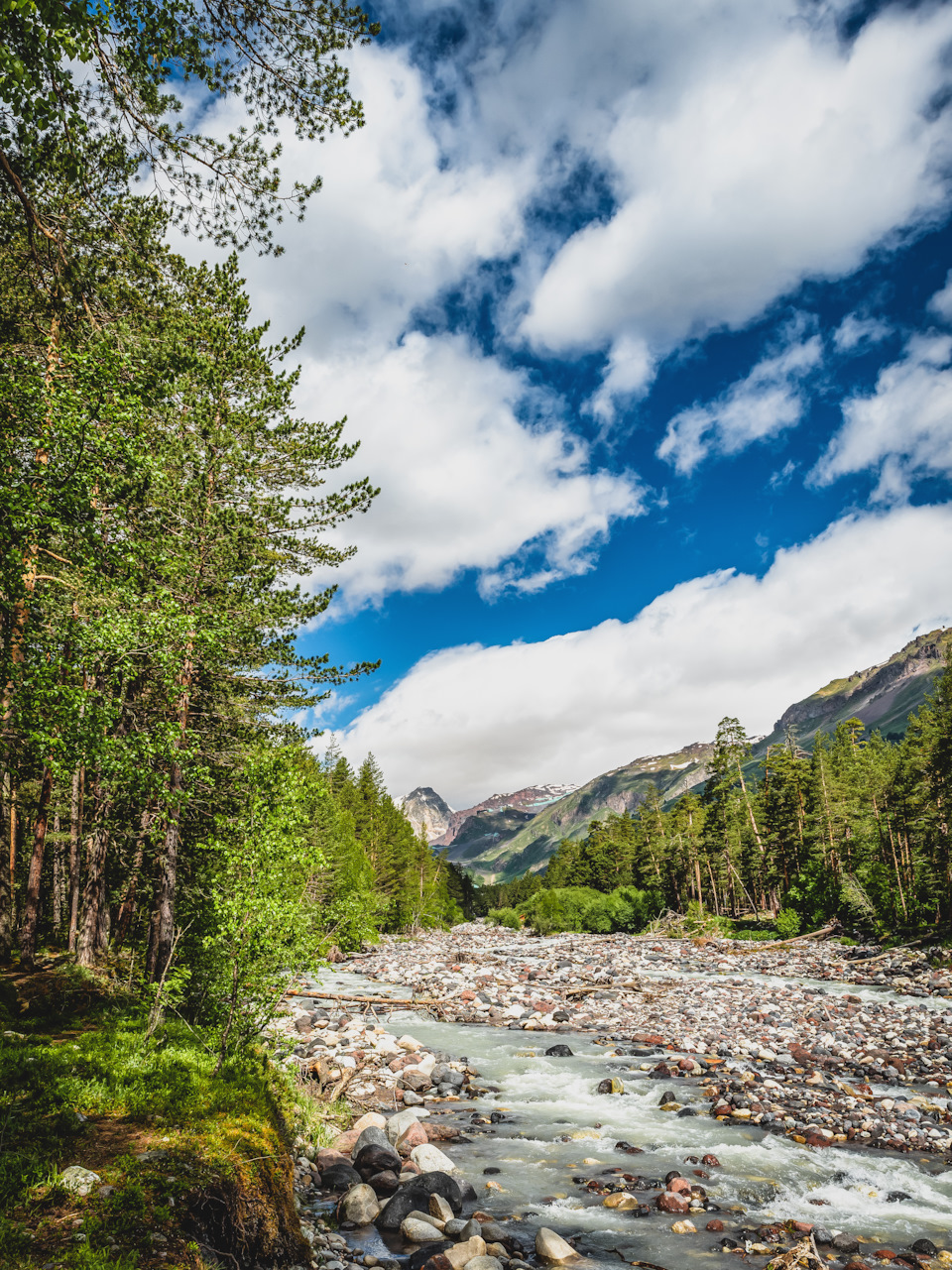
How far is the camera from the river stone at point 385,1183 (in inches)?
375

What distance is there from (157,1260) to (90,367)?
30.6ft

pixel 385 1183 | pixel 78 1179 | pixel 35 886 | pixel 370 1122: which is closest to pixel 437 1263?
pixel 385 1183

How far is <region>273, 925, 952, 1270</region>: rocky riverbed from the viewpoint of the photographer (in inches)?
323

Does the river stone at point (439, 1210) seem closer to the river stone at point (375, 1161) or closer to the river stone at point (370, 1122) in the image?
the river stone at point (375, 1161)

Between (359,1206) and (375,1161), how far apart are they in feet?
5.42

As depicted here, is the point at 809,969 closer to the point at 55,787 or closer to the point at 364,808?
the point at 55,787

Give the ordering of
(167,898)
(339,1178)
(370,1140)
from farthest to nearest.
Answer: (167,898) < (370,1140) < (339,1178)

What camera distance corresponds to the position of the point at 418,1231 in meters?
8.23

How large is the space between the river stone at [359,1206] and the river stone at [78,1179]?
448cm

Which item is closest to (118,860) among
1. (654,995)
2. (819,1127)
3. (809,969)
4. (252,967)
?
(252,967)

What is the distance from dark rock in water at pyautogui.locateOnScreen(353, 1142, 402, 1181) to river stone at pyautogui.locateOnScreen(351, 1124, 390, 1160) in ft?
0.24

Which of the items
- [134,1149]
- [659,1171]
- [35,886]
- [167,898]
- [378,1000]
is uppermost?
[35,886]

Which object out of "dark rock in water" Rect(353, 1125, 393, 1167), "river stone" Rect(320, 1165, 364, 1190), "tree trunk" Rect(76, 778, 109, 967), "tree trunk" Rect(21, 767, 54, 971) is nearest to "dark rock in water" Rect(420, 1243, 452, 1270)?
"river stone" Rect(320, 1165, 364, 1190)

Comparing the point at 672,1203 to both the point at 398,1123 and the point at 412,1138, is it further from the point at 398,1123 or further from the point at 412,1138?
the point at 398,1123
